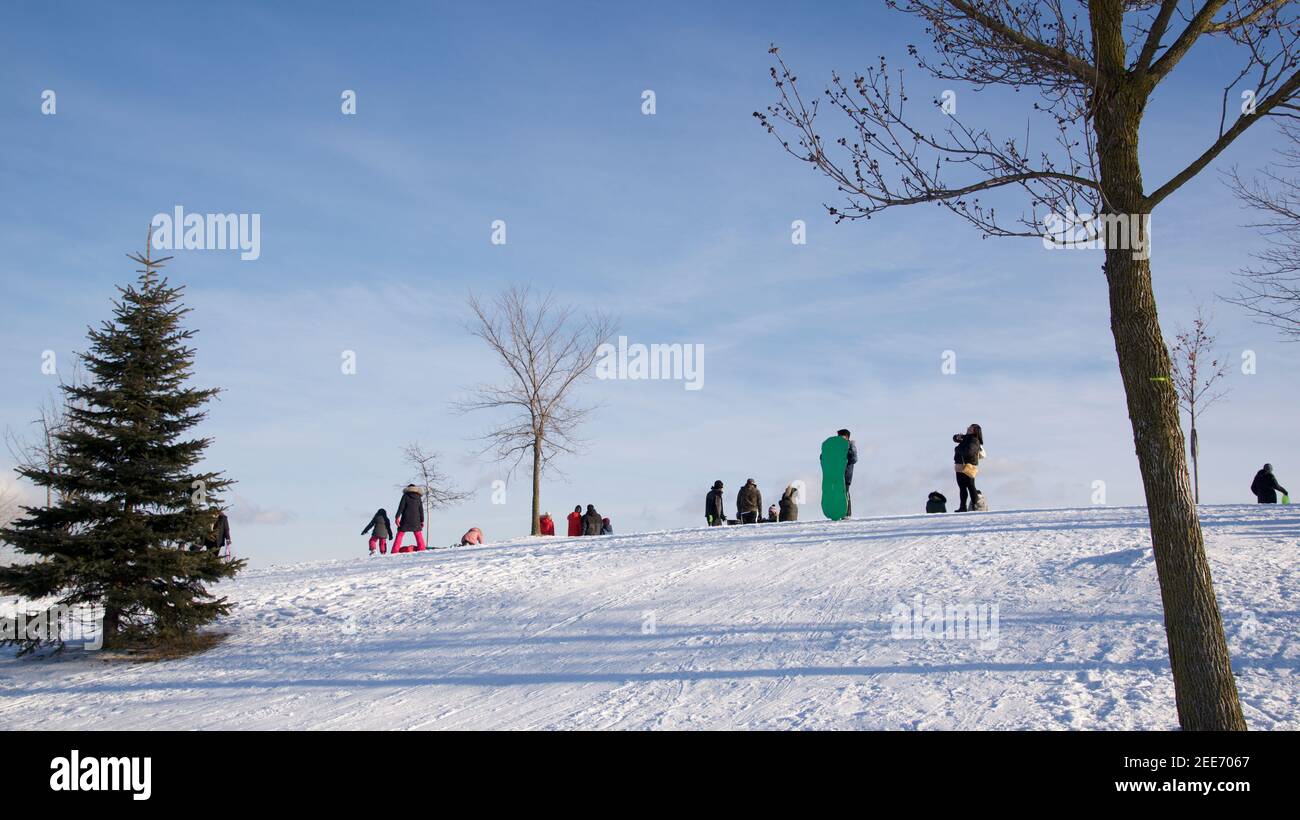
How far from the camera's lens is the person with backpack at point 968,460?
69.6 feet

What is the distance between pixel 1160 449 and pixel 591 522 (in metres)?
24.1

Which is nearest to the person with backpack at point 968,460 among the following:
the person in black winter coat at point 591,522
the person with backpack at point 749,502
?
the person with backpack at point 749,502

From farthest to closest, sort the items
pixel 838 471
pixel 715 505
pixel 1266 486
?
pixel 715 505
pixel 1266 486
pixel 838 471

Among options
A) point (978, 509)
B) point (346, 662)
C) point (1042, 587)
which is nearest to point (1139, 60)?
point (1042, 587)

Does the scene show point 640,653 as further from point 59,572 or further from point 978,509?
point 978,509

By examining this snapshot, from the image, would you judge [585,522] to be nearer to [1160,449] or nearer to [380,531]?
[380,531]

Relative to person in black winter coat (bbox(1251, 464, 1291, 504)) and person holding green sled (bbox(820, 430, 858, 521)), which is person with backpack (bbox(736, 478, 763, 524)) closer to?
person holding green sled (bbox(820, 430, 858, 521))

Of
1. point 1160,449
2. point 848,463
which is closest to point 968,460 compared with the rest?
point 848,463

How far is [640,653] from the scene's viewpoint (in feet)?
35.1

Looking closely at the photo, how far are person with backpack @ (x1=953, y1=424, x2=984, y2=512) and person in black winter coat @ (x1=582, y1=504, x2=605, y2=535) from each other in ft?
39.8

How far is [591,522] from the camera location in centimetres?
2948

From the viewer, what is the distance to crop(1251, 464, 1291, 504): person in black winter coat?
2309 cm

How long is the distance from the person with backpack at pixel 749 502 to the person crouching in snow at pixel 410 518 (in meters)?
9.44
